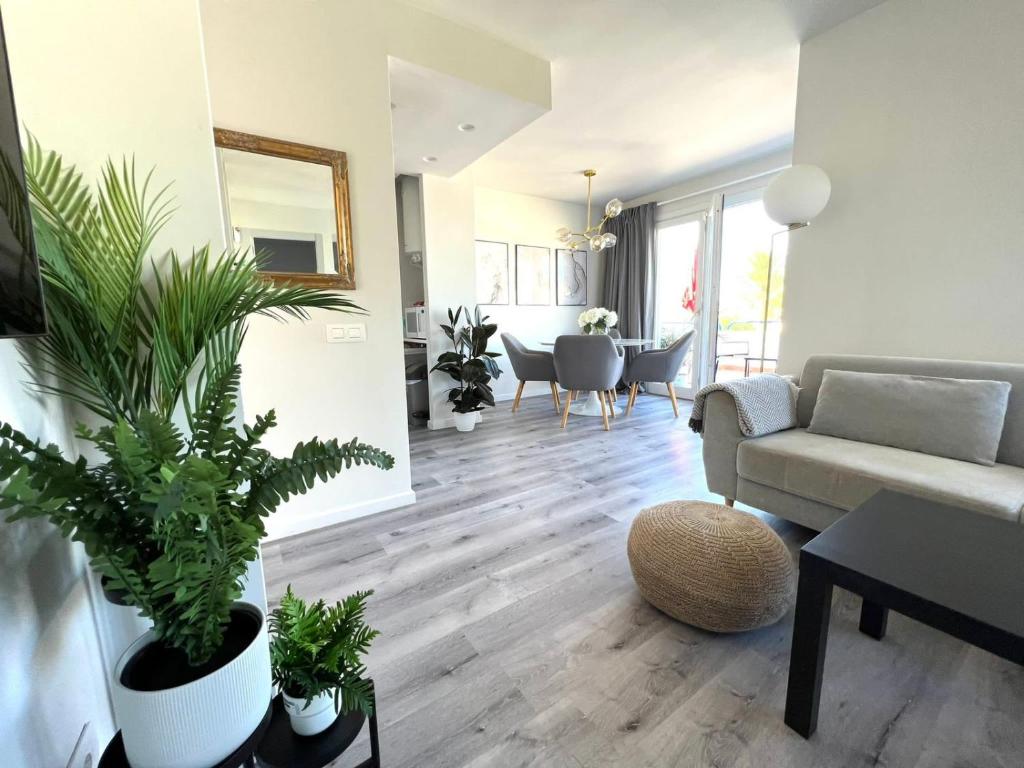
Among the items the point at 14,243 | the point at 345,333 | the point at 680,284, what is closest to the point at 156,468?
the point at 14,243

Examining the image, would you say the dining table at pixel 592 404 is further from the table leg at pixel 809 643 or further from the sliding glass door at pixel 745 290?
the table leg at pixel 809 643

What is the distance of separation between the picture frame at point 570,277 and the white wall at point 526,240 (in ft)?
0.22

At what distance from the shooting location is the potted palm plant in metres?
0.55

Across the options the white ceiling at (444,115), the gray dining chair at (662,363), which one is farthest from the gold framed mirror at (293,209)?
the gray dining chair at (662,363)

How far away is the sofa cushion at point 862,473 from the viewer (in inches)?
53.9

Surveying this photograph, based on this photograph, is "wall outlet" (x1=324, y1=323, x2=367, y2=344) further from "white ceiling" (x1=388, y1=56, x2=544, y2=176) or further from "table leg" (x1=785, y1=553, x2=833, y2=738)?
"table leg" (x1=785, y1=553, x2=833, y2=738)

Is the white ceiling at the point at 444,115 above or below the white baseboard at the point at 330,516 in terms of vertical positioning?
above

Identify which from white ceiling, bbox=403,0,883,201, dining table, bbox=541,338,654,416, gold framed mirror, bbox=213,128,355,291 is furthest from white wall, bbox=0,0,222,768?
dining table, bbox=541,338,654,416

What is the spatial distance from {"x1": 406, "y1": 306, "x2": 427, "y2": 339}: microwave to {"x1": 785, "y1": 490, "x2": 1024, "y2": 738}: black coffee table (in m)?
3.53

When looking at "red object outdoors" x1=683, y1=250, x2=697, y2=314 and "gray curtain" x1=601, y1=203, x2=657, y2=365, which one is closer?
"red object outdoors" x1=683, y1=250, x2=697, y2=314

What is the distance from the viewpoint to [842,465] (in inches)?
64.2

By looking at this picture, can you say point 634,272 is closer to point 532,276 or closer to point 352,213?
point 532,276

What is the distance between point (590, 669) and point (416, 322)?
3601mm

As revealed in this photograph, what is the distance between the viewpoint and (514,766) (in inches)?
38.1
